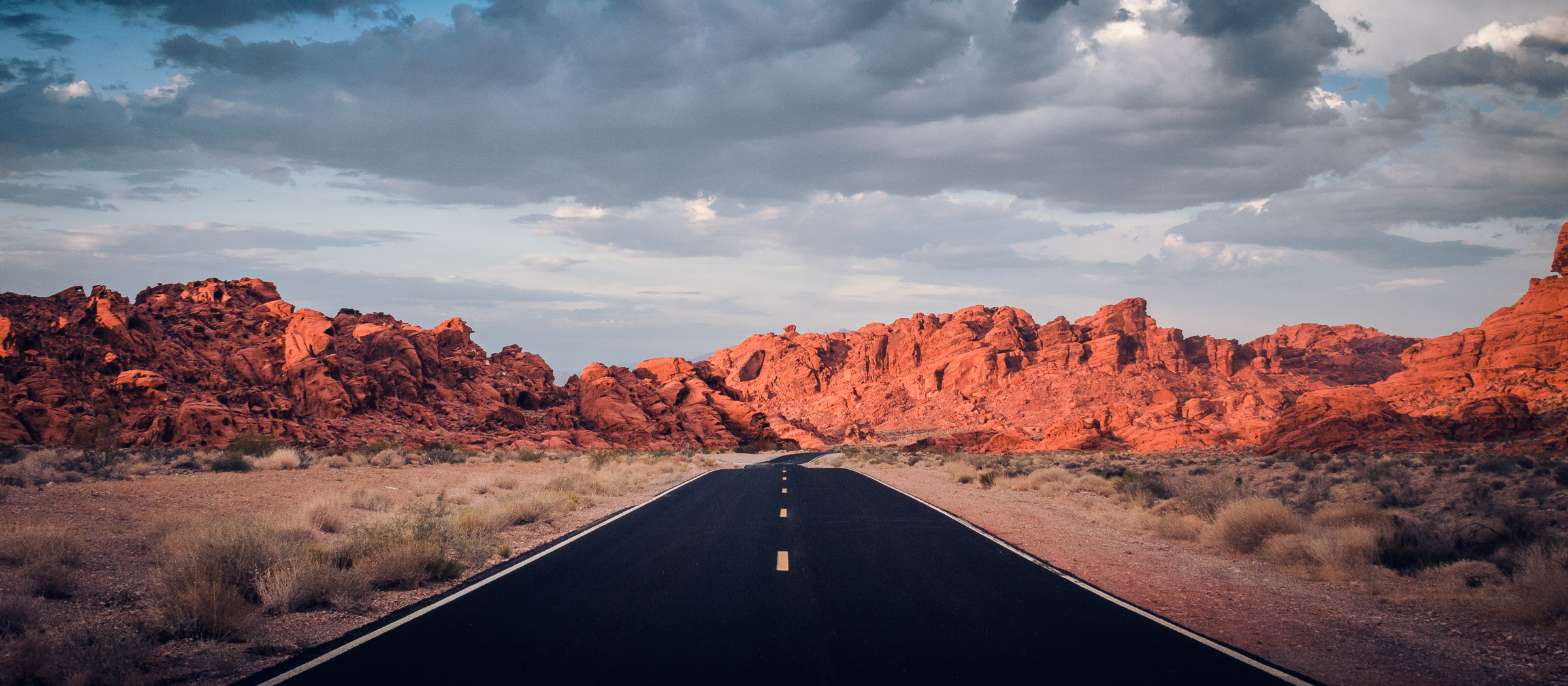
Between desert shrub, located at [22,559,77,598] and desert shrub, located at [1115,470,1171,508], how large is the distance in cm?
1923

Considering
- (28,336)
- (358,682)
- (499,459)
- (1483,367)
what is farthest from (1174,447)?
(28,336)

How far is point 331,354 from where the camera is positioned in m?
48.9

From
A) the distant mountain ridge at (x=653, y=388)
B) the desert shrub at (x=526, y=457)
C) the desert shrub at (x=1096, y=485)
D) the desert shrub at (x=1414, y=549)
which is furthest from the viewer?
the desert shrub at (x=526, y=457)

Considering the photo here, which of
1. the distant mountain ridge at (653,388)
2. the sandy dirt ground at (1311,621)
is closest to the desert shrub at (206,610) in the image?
the sandy dirt ground at (1311,621)

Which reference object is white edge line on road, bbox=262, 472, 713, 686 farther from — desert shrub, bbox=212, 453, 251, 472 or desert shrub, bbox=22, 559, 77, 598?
desert shrub, bbox=212, 453, 251, 472

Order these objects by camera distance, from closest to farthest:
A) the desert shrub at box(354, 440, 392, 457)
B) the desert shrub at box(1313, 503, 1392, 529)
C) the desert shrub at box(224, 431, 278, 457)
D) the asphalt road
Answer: the asphalt road
the desert shrub at box(1313, 503, 1392, 529)
the desert shrub at box(224, 431, 278, 457)
the desert shrub at box(354, 440, 392, 457)

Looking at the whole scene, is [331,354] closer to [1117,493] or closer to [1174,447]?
[1117,493]

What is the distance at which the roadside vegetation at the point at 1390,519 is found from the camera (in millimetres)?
8453

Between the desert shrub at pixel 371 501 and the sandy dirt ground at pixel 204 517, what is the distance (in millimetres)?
228

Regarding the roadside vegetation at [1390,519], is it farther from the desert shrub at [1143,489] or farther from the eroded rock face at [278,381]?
the eroded rock face at [278,381]

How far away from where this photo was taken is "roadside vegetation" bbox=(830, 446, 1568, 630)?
8.45 metres

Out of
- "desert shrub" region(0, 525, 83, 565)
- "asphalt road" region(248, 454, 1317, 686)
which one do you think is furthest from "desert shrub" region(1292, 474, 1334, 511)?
"desert shrub" region(0, 525, 83, 565)

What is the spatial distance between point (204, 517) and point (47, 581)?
173 inches

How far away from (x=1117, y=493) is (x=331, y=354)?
4945cm
